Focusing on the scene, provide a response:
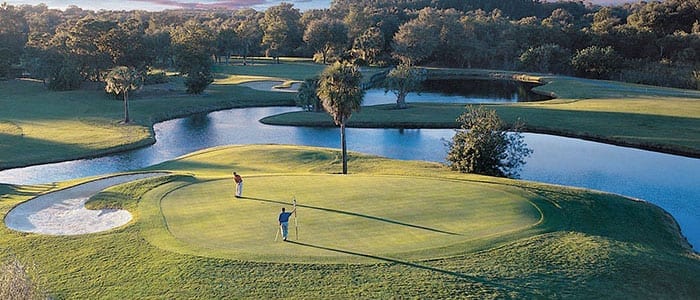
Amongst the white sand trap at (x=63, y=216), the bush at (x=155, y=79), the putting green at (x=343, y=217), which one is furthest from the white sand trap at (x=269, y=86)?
the white sand trap at (x=63, y=216)

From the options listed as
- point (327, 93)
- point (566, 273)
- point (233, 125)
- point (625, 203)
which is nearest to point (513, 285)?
point (566, 273)

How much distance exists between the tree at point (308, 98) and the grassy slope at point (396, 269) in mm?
47425

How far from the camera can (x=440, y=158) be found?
47844 mm

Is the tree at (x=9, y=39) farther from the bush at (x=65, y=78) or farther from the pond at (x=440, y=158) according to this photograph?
the pond at (x=440, y=158)

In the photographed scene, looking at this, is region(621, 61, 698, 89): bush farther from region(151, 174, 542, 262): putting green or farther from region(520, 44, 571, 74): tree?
region(151, 174, 542, 262): putting green

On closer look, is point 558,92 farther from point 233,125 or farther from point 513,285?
point 513,285

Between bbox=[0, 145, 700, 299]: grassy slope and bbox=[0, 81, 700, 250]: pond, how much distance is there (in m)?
9.59

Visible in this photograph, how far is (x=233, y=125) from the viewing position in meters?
67.2

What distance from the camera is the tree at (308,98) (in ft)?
237

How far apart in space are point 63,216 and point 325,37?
116 m

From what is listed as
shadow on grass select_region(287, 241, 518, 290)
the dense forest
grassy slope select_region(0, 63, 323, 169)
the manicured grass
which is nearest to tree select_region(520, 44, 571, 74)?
the dense forest

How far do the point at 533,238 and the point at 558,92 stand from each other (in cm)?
7588

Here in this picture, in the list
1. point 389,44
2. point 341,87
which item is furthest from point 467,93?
point 341,87

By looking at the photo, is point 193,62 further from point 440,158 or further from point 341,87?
point 341,87
